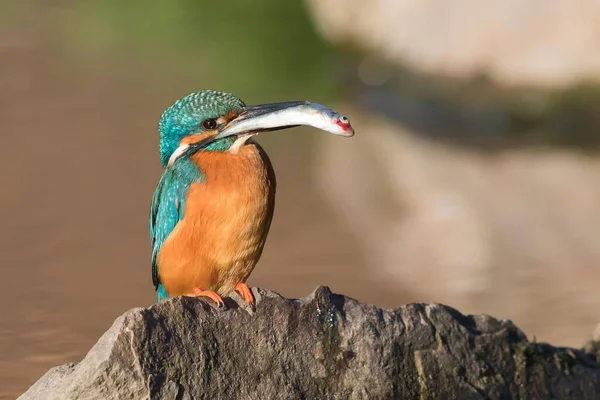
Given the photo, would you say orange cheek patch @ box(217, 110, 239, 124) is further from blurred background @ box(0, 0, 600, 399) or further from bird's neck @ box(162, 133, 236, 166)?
blurred background @ box(0, 0, 600, 399)

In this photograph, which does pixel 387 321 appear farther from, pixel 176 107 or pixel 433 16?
pixel 433 16

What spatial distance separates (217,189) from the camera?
3.82 meters

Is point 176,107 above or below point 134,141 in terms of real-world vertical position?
below

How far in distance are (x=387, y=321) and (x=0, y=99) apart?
748 cm

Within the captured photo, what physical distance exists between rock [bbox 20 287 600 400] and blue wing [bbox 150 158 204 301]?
0.50 meters

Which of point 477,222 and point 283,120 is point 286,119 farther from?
point 477,222

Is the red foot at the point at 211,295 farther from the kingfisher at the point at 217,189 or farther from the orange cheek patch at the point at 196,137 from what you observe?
the orange cheek patch at the point at 196,137

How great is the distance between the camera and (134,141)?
9.23 meters

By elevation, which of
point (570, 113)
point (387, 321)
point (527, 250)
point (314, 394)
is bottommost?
point (314, 394)

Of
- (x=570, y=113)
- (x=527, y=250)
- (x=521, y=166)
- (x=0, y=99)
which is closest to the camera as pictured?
(x=527, y=250)

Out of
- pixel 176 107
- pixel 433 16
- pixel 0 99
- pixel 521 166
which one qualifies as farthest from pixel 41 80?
pixel 176 107

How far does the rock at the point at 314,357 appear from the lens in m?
3.26

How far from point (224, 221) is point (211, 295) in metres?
0.29

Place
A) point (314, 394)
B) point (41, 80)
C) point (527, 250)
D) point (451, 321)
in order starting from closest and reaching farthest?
point (314, 394) < point (451, 321) < point (527, 250) < point (41, 80)
